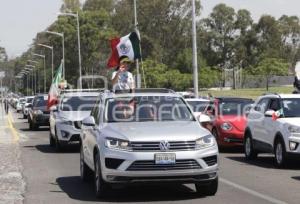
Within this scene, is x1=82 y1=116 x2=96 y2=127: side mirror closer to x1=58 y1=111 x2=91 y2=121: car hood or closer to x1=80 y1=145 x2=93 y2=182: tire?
x1=80 y1=145 x2=93 y2=182: tire

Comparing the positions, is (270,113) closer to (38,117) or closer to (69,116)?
(69,116)

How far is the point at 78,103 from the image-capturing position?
22.0 metres

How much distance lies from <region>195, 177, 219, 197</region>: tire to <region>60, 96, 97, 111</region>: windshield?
36.0ft

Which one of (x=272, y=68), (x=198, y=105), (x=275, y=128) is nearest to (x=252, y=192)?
(x=275, y=128)

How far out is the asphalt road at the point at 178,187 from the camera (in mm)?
10664

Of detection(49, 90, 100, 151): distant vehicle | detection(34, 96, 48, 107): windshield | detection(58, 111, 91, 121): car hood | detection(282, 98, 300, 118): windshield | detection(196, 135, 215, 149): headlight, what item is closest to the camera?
detection(196, 135, 215, 149): headlight

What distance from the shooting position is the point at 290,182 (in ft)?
41.5

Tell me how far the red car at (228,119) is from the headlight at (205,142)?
9.13 meters

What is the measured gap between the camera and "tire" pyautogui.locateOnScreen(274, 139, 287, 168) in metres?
15.0

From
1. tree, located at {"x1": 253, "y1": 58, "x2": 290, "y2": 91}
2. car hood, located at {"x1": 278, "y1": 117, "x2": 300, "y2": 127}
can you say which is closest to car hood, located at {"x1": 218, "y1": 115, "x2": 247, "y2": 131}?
car hood, located at {"x1": 278, "y1": 117, "x2": 300, "y2": 127}

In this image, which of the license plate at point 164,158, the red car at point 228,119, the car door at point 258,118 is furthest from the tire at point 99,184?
the red car at point 228,119

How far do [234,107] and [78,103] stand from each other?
4.94 m

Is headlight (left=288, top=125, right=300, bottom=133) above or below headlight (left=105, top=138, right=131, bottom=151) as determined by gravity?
below

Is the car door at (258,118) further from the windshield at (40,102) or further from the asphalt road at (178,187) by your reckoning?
the windshield at (40,102)
